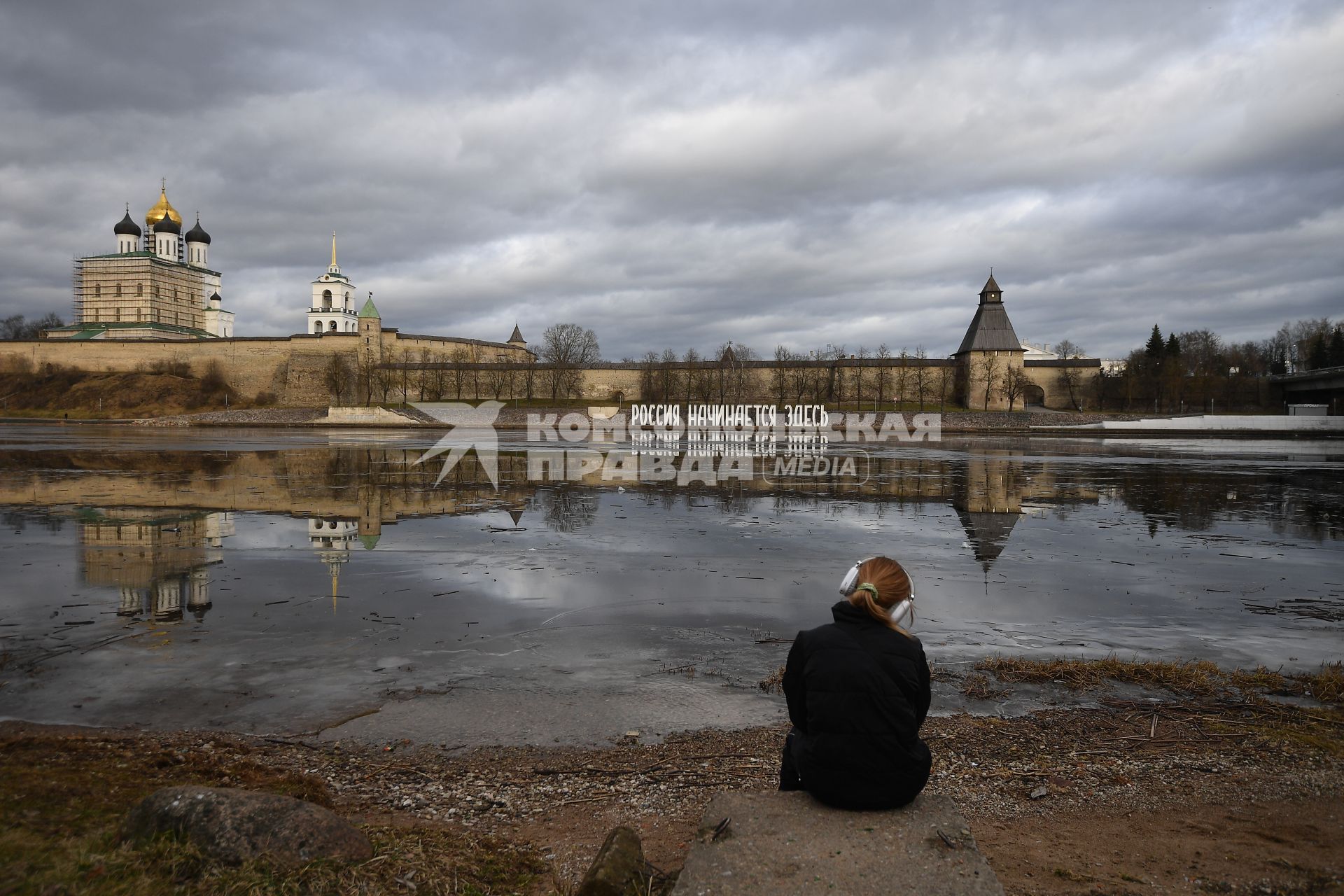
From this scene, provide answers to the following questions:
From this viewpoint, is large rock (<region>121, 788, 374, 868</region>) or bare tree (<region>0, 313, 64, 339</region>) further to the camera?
bare tree (<region>0, 313, 64, 339</region>)

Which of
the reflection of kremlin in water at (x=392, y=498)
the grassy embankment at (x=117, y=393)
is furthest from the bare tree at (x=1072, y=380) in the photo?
the grassy embankment at (x=117, y=393)

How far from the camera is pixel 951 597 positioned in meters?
9.09

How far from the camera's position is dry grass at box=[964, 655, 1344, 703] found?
616 cm

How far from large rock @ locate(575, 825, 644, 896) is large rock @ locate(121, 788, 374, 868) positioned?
1074 mm

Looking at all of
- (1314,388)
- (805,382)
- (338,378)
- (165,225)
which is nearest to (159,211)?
(165,225)

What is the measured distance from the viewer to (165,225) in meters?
115

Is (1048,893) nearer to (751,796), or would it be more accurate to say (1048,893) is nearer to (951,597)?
(751,796)

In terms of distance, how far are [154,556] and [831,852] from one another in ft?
35.4

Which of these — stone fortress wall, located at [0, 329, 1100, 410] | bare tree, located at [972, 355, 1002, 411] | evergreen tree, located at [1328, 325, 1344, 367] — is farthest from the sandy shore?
evergreen tree, located at [1328, 325, 1344, 367]

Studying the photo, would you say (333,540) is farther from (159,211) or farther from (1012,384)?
(159,211)

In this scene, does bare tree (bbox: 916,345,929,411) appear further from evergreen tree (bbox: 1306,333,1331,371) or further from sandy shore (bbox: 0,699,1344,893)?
sandy shore (bbox: 0,699,1344,893)

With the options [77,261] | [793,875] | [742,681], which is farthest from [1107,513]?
[77,261]

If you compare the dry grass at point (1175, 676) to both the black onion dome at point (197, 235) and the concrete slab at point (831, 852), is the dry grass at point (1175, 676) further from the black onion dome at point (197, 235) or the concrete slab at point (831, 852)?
the black onion dome at point (197, 235)

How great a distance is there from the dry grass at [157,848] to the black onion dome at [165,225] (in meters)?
136
